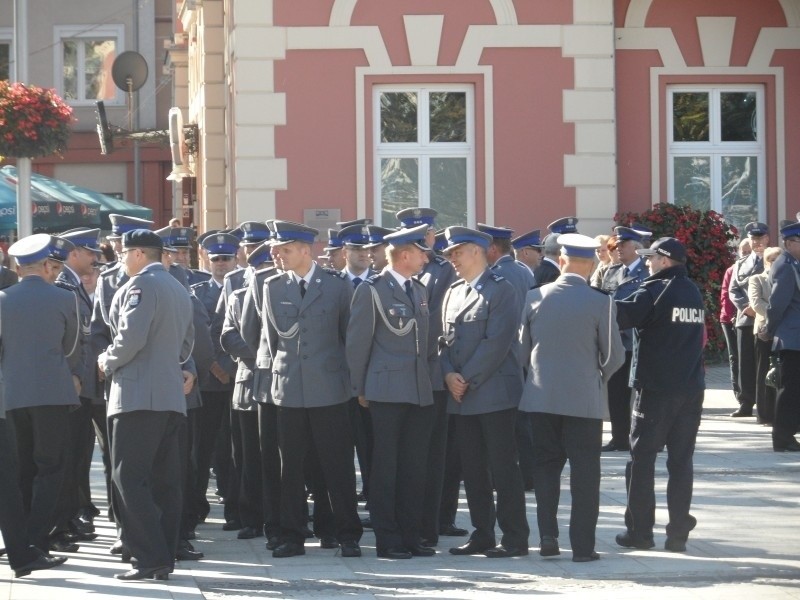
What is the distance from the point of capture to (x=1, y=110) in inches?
741

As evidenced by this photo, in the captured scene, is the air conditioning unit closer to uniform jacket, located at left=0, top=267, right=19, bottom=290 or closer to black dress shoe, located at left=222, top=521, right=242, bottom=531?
uniform jacket, located at left=0, top=267, right=19, bottom=290

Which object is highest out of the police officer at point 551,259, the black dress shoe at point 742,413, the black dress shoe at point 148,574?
the police officer at point 551,259

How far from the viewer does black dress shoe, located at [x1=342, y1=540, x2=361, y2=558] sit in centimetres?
952

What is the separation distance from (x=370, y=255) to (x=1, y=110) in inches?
352

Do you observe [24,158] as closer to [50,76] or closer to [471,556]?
[471,556]

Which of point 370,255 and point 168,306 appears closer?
point 168,306

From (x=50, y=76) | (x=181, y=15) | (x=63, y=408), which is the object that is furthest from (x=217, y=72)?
(x=50, y=76)

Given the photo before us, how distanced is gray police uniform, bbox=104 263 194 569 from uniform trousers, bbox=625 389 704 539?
9.39 ft

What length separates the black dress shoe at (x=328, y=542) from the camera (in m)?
9.88

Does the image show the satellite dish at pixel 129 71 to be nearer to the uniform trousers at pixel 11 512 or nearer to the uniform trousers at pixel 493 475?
the uniform trousers at pixel 493 475

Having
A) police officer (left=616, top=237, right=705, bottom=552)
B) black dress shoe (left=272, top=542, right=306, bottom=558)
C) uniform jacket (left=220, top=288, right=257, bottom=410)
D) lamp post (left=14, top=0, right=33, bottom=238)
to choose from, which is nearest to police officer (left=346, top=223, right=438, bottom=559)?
black dress shoe (left=272, top=542, right=306, bottom=558)

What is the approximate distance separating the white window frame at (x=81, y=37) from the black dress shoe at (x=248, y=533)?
29.5 m

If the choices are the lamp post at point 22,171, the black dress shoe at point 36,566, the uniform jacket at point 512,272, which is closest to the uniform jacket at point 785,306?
the uniform jacket at point 512,272

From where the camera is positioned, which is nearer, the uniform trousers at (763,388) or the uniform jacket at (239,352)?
the uniform jacket at (239,352)
